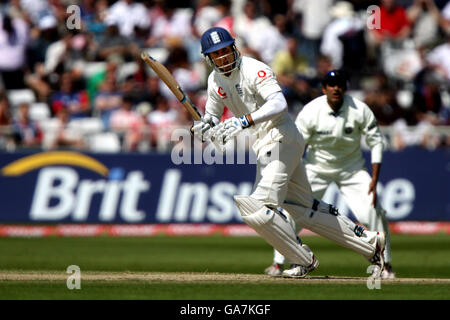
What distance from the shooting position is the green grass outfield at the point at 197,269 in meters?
6.88

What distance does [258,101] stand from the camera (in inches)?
306

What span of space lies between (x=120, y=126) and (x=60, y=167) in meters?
1.31

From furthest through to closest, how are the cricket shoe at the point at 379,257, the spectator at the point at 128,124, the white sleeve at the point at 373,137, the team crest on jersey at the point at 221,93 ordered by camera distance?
the spectator at the point at 128,124
the white sleeve at the point at 373,137
the cricket shoe at the point at 379,257
the team crest on jersey at the point at 221,93

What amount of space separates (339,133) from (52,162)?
662 centimetres

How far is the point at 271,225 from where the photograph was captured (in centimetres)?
764

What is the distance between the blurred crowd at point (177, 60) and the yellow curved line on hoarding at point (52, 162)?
0.21 metres

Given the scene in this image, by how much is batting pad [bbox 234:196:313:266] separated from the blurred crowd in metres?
7.13

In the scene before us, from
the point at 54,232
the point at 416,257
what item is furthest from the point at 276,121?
the point at 54,232

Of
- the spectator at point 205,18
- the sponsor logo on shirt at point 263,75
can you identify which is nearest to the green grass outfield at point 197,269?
the sponsor logo on shirt at point 263,75

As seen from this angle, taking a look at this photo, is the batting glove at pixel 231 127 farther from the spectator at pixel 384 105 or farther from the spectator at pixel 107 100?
the spectator at pixel 384 105

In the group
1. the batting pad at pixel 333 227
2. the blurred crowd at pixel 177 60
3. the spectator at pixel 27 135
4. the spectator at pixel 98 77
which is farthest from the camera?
the spectator at pixel 98 77

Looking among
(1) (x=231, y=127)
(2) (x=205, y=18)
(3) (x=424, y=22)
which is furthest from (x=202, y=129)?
(3) (x=424, y=22)

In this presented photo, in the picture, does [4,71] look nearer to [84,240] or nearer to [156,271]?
[84,240]

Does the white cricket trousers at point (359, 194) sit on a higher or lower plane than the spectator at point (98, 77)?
lower
